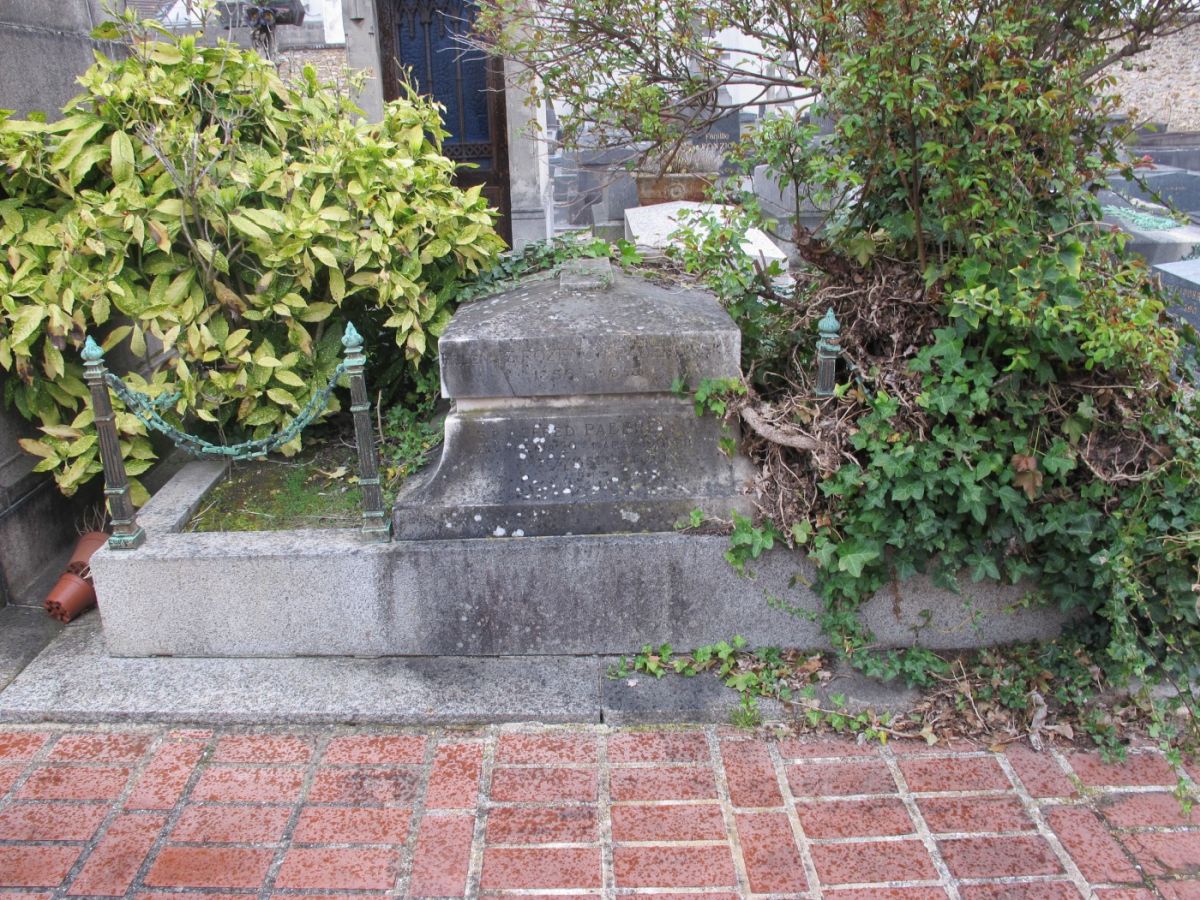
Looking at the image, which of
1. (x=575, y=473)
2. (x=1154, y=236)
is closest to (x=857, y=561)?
(x=575, y=473)

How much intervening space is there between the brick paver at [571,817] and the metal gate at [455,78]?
20.3ft

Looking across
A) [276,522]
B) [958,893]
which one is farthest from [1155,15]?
[276,522]

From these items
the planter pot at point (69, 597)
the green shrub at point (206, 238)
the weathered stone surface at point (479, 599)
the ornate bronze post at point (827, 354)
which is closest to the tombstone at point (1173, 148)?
the ornate bronze post at point (827, 354)

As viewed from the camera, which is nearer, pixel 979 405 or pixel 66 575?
pixel 979 405

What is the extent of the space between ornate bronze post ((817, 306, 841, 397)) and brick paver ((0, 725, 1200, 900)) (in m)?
1.18

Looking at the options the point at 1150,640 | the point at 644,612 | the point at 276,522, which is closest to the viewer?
the point at 1150,640

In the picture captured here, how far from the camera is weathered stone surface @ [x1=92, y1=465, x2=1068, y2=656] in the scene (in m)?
3.41

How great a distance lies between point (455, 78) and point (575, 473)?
6.31 metres

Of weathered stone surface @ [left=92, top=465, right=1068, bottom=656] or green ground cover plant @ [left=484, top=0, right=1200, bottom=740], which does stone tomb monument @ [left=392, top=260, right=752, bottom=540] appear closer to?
weathered stone surface @ [left=92, top=465, right=1068, bottom=656]

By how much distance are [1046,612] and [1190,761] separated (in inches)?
24.2

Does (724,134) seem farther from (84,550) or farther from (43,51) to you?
(84,550)

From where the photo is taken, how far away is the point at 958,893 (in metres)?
2.58

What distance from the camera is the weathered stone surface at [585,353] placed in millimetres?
3367

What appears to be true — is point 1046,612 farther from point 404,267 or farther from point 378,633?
point 404,267
